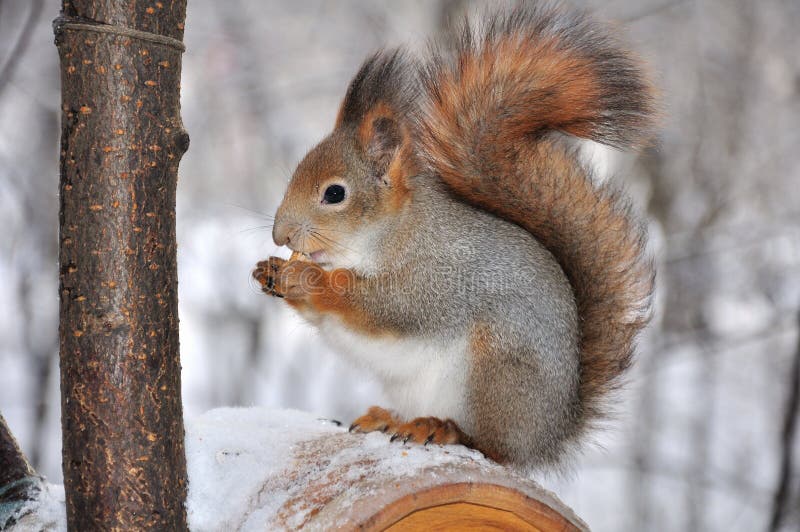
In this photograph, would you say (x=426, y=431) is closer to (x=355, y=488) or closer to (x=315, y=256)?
(x=355, y=488)

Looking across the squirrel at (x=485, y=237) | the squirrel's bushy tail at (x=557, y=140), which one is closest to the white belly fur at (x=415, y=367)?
the squirrel at (x=485, y=237)

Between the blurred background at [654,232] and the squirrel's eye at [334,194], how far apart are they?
1839 millimetres

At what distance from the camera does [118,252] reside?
0.96 meters

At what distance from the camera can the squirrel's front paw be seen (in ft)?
4.20

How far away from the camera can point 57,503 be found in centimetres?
114

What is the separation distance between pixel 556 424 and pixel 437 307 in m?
0.26

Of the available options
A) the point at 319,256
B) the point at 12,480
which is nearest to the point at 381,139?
the point at 319,256

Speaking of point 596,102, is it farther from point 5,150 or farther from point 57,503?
point 5,150

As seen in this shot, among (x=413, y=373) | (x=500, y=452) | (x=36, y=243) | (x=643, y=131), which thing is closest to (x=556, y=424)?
(x=500, y=452)

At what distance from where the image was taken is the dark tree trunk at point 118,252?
939 millimetres

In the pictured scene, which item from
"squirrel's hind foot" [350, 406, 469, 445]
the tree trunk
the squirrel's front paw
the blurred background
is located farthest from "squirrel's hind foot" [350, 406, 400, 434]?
the blurred background

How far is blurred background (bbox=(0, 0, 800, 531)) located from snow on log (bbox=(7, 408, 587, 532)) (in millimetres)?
2037

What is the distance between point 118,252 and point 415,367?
53 cm

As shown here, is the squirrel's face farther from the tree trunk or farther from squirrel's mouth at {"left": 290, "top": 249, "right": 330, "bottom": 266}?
the tree trunk
